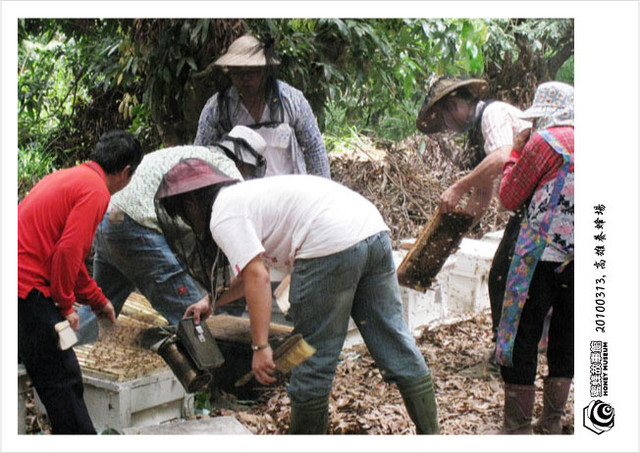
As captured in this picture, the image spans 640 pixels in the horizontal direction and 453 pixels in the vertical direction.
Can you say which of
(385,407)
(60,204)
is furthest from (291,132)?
(385,407)

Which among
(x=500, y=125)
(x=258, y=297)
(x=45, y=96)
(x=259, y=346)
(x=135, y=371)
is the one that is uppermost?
(x=45, y=96)

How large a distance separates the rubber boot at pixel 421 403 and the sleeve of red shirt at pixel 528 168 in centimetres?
102

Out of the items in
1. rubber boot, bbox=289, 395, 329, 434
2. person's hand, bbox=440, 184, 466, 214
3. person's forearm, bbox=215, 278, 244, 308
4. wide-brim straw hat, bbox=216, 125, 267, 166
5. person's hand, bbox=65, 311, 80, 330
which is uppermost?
wide-brim straw hat, bbox=216, 125, 267, 166

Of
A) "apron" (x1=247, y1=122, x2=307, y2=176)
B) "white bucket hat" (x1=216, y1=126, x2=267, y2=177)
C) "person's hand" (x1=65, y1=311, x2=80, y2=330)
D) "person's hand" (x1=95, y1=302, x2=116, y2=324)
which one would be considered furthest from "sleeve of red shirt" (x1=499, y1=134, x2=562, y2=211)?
"person's hand" (x1=65, y1=311, x2=80, y2=330)

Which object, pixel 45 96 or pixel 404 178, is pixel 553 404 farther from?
pixel 45 96

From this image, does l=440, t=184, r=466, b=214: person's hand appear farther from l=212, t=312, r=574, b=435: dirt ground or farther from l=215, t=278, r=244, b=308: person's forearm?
l=215, t=278, r=244, b=308: person's forearm

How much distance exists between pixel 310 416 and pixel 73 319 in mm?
1263

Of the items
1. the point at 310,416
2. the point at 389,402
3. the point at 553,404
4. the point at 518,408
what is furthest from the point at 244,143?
the point at 553,404

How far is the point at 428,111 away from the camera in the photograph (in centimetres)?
391

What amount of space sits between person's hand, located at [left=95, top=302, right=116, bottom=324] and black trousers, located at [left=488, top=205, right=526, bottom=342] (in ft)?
6.48

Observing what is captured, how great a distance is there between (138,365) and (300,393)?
89 cm

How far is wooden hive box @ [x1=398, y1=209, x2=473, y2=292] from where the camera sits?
386cm

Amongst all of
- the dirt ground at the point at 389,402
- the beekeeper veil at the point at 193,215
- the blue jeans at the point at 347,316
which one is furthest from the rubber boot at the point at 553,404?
the beekeeper veil at the point at 193,215

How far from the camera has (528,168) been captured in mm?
3600
